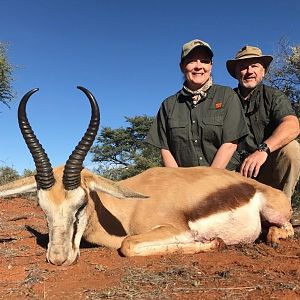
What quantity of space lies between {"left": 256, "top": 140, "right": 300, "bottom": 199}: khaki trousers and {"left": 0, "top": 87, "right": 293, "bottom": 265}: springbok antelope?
112 centimetres

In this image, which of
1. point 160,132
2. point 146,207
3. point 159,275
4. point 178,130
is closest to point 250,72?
point 178,130

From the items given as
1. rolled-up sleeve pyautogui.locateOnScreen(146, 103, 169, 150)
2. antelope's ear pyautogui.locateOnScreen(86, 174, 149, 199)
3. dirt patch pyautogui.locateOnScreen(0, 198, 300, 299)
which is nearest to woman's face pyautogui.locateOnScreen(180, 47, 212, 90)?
rolled-up sleeve pyautogui.locateOnScreen(146, 103, 169, 150)

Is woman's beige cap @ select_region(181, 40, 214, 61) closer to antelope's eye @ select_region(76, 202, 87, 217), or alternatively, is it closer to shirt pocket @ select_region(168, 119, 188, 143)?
shirt pocket @ select_region(168, 119, 188, 143)

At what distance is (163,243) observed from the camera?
393cm

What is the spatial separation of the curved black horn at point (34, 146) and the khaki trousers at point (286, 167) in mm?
3190

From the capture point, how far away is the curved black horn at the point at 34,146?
4.00 metres

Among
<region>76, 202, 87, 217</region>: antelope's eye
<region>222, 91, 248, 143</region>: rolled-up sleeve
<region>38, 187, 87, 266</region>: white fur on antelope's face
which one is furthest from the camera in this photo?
<region>222, 91, 248, 143</region>: rolled-up sleeve

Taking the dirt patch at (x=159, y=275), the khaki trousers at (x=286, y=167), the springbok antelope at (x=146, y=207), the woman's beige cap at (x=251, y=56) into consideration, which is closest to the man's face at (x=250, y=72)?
the woman's beige cap at (x=251, y=56)

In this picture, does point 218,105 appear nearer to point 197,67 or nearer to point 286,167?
point 197,67

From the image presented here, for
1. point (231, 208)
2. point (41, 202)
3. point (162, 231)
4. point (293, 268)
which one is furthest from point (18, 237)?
point (293, 268)

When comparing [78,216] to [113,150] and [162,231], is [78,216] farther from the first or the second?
[113,150]

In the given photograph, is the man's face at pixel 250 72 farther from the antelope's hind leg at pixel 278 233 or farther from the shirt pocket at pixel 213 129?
the antelope's hind leg at pixel 278 233

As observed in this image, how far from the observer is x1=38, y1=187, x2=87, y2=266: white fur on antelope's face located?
11.9 feet

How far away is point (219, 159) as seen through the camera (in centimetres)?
558
